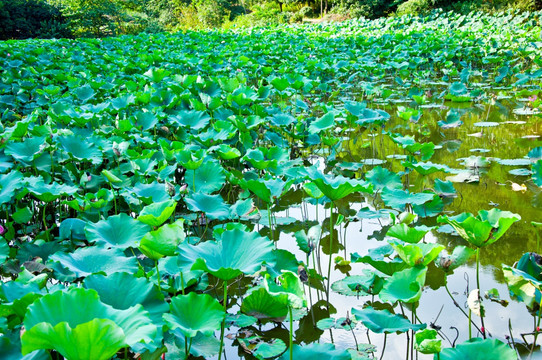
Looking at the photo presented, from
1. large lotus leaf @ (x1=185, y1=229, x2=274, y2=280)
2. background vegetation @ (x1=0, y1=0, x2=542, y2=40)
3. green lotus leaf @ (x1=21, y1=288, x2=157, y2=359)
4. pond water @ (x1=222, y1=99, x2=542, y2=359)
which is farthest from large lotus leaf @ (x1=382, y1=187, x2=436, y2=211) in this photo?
background vegetation @ (x1=0, y1=0, x2=542, y2=40)

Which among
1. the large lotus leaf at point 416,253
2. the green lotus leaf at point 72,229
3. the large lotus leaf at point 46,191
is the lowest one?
the green lotus leaf at point 72,229

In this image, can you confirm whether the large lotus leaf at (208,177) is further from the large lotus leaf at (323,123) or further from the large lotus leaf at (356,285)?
the large lotus leaf at (323,123)

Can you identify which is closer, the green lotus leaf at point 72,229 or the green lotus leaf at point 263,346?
the green lotus leaf at point 263,346

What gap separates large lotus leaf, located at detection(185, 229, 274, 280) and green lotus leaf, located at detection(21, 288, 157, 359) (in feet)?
1.12

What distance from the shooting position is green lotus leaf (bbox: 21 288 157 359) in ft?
2.59

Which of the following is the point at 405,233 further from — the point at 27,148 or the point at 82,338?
the point at 27,148

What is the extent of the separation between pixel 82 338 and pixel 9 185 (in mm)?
1340

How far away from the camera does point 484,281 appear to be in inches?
74.8

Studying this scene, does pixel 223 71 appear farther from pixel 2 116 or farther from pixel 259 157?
pixel 259 157

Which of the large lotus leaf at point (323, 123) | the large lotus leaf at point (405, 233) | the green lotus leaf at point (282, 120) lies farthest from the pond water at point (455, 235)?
the green lotus leaf at point (282, 120)

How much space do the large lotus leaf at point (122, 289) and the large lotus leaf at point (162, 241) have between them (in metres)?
0.15

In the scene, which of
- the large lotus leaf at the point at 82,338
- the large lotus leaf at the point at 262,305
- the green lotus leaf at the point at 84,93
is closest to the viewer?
the large lotus leaf at the point at 82,338

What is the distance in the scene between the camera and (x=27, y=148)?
7.73 ft

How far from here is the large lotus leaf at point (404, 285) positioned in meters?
1.30
